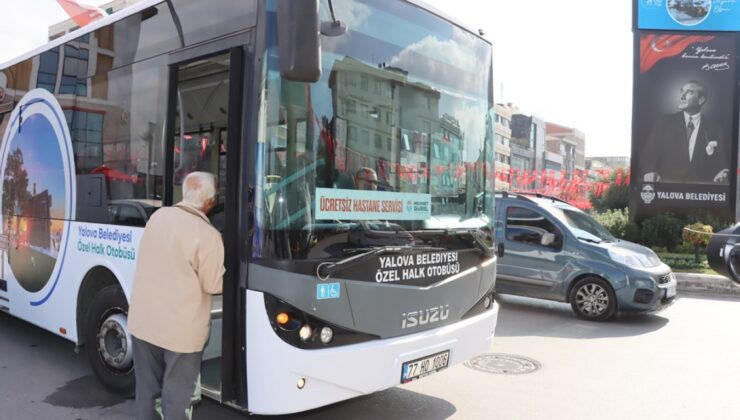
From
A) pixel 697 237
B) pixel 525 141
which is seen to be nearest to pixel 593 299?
pixel 697 237

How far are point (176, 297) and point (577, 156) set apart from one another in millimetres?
152232

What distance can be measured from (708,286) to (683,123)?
10300 millimetres

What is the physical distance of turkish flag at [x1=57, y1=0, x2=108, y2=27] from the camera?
25.8 ft

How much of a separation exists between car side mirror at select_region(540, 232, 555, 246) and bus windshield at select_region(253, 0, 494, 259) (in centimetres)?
442

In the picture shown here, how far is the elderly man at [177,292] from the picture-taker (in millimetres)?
3453

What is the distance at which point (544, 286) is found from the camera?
29.9ft

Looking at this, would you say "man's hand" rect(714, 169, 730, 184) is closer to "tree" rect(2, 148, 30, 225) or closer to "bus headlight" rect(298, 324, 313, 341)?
"bus headlight" rect(298, 324, 313, 341)

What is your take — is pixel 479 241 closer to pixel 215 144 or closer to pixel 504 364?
pixel 504 364

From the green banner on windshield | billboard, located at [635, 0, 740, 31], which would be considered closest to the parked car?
the green banner on windshield

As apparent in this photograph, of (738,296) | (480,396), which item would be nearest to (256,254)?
(480,396)

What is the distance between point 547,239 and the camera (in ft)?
29.9

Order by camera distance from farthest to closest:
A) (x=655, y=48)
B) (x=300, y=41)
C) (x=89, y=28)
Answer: (x=655, y=48), (x=89, y=28), (x=300, y=41)

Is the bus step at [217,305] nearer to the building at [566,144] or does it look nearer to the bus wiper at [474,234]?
the bus wiper at [474,234]

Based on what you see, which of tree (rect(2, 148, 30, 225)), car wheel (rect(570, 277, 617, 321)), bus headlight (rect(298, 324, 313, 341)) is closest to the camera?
bus headlight (rect(298, 324, 313, 341))
